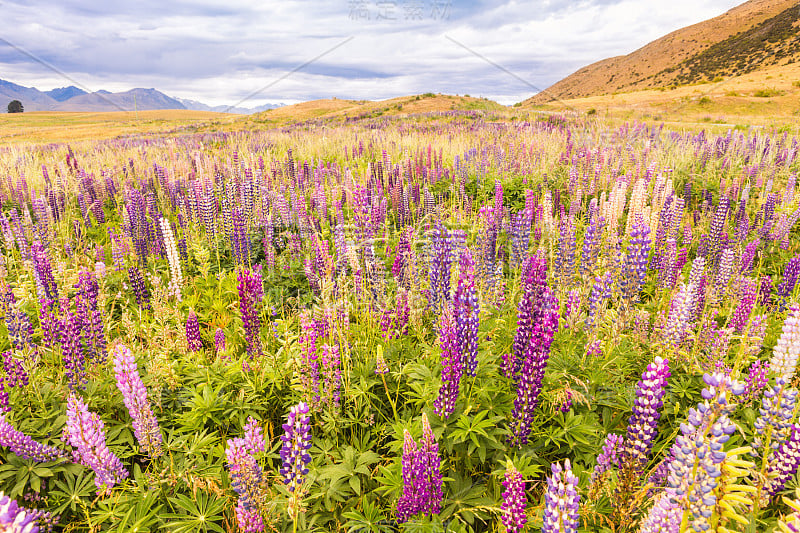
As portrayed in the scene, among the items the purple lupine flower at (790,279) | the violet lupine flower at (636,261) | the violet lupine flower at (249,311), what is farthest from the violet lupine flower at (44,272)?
the purple lupine flower at (790,279)

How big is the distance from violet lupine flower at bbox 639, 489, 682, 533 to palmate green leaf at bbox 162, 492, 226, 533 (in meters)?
2.22

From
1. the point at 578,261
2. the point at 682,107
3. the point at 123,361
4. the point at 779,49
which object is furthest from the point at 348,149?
the point at 779,49

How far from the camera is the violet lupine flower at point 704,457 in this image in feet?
4.12

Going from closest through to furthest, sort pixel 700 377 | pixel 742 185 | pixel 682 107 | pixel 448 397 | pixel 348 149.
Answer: pixel 448 397
pixel 700 377
pixel 742 185
pixel 348 149
pixel 682 107

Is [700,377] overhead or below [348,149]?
below

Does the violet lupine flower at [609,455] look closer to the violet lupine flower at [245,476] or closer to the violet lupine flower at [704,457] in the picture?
the violet lupine flower at [704,457]

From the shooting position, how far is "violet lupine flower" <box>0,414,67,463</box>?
7.70 ft

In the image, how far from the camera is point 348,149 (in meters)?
14.1

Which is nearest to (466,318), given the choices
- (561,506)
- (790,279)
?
(561,506)

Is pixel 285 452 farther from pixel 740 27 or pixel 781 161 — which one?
pixel 740 27

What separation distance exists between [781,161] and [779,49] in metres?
76.6

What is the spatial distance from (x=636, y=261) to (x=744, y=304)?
5.52 ft

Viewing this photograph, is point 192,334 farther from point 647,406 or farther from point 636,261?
point 636,261

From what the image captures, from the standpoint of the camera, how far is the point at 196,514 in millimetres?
2279
